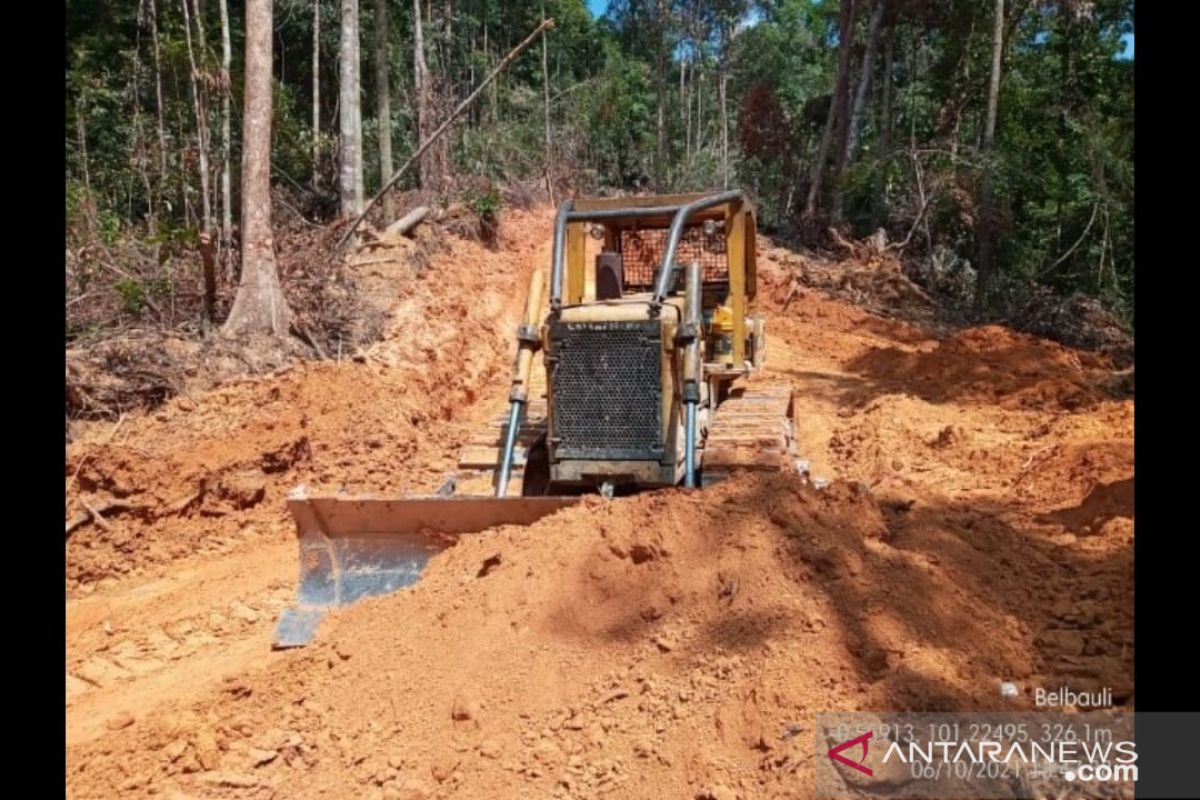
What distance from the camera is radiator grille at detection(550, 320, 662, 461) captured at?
5664mm

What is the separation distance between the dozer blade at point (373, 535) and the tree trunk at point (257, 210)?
5.19m

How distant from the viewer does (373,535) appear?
→ 18.2ft

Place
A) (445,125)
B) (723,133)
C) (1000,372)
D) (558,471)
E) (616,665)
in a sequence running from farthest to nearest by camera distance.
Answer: (723,133) < (445,125) < (1000,372) < (558,471) < (616,665)

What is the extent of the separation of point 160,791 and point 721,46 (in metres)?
36.4

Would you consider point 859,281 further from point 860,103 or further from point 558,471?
point 558,471

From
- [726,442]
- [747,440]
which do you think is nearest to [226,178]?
[726,442]

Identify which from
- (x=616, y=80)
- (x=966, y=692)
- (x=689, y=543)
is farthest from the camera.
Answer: (x=616, y=80)

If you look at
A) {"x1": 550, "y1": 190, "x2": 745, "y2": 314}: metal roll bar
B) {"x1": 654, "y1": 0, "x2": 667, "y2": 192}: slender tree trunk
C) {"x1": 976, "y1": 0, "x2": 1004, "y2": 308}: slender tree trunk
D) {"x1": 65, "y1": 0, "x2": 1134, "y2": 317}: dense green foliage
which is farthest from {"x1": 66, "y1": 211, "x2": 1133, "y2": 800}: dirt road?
{"x1": 654, "y1": 0, "x2": 667, "y2": 192}: slender tree trunk

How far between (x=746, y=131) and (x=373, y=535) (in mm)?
22854

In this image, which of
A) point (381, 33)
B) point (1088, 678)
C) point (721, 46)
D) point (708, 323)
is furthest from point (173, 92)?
point (721, 46)

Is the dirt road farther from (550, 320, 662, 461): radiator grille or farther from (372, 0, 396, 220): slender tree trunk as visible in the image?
(372, 0, 396, 220): slender tree trunk

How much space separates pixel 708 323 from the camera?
292 inches

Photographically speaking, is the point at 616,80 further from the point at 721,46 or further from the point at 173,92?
the point at 173,92

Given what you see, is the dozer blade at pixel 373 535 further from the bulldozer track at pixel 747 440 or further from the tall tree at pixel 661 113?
the tall tree at pixel 661 113
